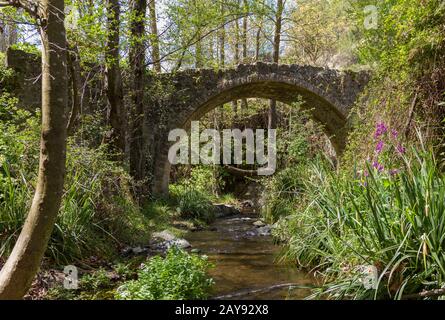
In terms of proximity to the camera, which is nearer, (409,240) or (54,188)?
(54,188)

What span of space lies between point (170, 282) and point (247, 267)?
1955 mm

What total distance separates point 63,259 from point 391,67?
4.05 meters

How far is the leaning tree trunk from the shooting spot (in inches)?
101

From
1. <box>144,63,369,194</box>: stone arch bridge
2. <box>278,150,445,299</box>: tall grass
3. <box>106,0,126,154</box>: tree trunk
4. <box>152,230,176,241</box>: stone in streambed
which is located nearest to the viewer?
<box>278,150,445,299</box>: tall grass

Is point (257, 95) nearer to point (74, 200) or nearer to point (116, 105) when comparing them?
point (116, 105)

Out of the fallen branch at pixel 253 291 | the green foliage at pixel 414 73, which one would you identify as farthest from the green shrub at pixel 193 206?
the green foliage at pixel 414 73

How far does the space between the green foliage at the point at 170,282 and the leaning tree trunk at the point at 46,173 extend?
96 centimetres

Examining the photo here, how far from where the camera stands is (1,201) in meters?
4.34

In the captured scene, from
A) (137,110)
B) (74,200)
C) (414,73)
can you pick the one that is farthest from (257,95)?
(74,200)

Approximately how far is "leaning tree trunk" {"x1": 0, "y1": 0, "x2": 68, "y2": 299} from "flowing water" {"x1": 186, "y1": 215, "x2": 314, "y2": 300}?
196 cm

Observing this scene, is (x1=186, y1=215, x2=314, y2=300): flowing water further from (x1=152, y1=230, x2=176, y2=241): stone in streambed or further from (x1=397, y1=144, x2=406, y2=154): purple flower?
(x1=397, y1=144, x2=406, y2=154): purple flower

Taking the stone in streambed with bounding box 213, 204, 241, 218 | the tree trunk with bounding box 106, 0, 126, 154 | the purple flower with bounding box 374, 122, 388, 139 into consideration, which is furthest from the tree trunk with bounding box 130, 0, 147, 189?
the purple flower with bounding box 374, 122, 388, 139
